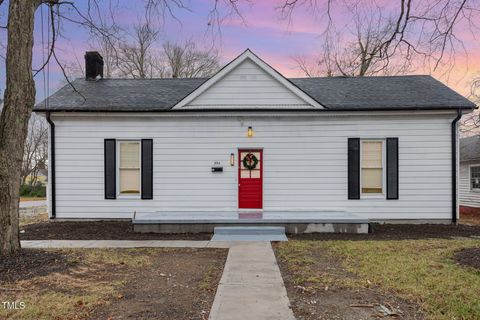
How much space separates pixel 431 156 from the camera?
37.9ft

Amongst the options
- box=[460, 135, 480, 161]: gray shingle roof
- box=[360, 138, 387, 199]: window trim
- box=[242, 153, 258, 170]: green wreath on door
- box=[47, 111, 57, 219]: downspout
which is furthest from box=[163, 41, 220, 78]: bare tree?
box=[360, 138, 387, 199]: window trim

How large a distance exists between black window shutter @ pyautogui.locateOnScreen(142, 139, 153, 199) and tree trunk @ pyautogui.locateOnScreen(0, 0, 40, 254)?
5.02m

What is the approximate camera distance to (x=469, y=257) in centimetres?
660

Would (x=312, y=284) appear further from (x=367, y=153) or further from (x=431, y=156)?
(x=431, y=156)

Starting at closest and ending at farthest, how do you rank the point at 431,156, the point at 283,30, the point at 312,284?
1. the point at 312,284
2. the point at 283,30
3. the point at 431,156

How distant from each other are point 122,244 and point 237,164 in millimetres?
4544

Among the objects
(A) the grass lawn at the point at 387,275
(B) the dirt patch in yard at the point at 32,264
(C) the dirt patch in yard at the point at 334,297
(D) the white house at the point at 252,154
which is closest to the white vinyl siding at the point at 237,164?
(D) the white house at the point at 252,154

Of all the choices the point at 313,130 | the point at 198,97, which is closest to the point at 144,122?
the point at 198,97

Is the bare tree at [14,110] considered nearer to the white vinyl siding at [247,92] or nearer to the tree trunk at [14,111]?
the tree trunk at [14,111]

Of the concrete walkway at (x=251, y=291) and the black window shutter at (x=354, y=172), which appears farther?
the black window shutter at (x=354, y=172)

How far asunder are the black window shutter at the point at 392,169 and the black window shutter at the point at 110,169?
8408 millimetres

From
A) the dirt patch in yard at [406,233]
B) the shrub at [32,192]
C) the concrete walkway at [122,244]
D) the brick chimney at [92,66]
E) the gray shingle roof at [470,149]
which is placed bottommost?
the shrub at [32,192]

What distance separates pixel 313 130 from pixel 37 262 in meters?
8.30

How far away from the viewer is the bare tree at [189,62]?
3250 cm
